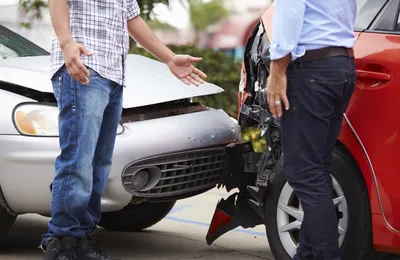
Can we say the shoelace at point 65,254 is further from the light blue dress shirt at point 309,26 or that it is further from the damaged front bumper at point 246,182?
the light blue dress shirt at point 309,26

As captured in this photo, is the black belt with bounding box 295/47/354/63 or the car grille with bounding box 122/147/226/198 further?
the car grille with bounding box 122/147/226/198

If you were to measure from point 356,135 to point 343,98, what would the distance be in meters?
0.45

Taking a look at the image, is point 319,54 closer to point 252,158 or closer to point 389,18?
point 389,18

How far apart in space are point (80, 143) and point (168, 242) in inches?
61.0

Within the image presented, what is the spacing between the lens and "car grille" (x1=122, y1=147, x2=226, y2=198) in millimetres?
4500

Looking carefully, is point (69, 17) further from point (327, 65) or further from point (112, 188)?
point (327, 65)

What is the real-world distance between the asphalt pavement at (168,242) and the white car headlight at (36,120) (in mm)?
757

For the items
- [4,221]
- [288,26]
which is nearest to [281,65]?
[288,26]

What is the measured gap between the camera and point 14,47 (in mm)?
5484

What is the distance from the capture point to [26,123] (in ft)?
14.5

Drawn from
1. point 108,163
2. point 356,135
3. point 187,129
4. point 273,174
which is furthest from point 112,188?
point 356,135

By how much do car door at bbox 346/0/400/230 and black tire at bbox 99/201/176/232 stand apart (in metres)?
1.89

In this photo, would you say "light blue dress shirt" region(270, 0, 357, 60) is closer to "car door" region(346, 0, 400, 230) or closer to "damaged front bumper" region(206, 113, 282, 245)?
"car door" region(346, 0, 400, 230)

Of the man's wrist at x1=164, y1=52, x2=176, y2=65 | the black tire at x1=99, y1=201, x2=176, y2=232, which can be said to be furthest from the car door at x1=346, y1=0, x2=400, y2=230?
the black tire at x1=99, y1=201, x2=176, y2=232
